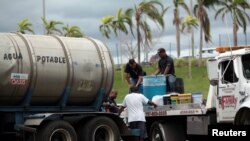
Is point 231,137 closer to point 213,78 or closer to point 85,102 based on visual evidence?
point 213,78

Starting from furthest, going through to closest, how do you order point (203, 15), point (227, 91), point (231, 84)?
point (203, 15)
point (227, 91)
point (231, 84)

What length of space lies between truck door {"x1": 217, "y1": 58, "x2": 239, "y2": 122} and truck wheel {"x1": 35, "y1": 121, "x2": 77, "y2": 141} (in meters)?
3.42

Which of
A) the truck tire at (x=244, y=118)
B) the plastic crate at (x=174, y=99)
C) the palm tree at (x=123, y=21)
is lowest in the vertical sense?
the truck tire at (x=244, y=118)

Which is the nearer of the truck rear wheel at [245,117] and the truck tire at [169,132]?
the truck rear wheel at [245,117]

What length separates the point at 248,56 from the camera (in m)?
13.7

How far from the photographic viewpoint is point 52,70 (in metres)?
14.2

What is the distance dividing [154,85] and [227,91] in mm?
3177

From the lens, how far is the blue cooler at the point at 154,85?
54.7 feet

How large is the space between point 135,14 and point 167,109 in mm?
40370

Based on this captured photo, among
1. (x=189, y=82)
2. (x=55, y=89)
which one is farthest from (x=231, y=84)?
(x=189, y=82)

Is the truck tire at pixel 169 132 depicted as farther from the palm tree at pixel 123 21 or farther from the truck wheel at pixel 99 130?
the palm tree at pixel 123 21

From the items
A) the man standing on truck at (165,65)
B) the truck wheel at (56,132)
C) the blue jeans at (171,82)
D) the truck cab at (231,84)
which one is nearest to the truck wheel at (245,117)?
the truck cab at (231,84)

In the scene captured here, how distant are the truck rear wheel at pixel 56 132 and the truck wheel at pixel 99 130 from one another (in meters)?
0.38

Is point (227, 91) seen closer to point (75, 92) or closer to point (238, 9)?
point (75, 92)
